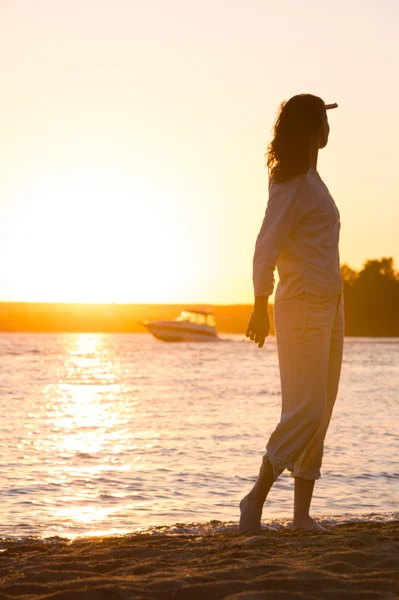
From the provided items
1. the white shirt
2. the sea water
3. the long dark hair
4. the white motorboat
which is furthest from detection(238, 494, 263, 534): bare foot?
the white motorboat

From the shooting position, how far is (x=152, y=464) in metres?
8.66

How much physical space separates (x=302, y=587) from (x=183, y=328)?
78918mm

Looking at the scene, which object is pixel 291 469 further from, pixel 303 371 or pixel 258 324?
pixel 258 324

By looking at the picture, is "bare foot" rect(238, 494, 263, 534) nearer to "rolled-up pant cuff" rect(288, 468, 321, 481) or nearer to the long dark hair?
"rolled-up pant cuff" rect(288, 468, 321, 481)

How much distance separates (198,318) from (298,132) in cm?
7922

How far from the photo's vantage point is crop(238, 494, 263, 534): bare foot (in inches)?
186

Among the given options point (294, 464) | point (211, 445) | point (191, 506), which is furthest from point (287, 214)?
point (211, 445)

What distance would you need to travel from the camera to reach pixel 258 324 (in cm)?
453

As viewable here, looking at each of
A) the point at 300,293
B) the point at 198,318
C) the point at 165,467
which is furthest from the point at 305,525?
the point at 198,318

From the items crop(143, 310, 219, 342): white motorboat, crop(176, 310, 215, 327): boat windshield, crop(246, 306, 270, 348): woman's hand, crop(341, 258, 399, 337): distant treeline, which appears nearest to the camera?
crop(246, 306, 270, 348): woman's hand

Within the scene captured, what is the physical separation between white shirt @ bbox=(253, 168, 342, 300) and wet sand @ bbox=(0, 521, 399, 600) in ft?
3.90

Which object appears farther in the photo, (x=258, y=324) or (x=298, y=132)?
(x=298, y=132)

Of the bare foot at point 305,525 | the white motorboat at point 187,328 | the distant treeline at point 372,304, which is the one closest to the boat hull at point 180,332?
the white motorboat at point 187,328

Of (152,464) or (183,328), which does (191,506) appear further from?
(183,328)
